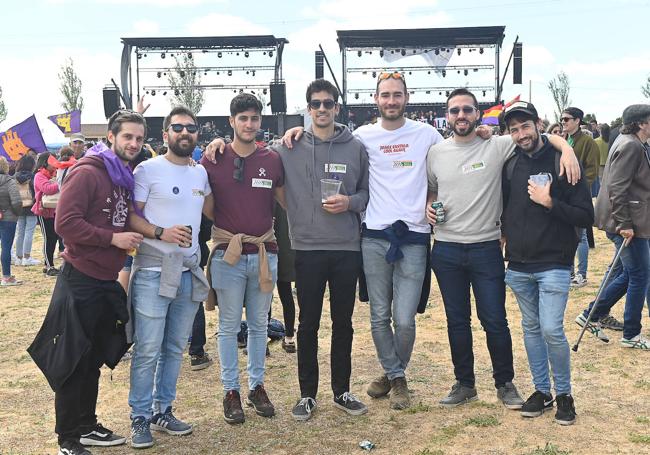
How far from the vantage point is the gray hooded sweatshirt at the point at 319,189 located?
4285mm

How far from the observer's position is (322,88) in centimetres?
430

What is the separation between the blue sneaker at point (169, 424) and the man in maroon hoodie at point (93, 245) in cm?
50

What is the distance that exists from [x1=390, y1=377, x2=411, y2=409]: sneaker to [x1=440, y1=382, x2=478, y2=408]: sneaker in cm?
25

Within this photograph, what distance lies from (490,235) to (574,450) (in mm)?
1406

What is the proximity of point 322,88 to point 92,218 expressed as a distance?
170 centimetres

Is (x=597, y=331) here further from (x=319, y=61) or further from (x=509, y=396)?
(x=319, y=61)

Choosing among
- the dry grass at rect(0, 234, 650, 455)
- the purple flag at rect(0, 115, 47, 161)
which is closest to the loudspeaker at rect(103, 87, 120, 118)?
the purple flag at rect(0, 115, 47, 161)

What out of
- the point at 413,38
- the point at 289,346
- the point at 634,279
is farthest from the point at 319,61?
the point at 634,279

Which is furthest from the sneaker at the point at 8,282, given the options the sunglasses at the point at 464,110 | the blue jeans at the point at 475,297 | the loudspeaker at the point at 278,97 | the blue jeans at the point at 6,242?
the loudspeaker at the point at 278,97

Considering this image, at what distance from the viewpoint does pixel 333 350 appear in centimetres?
448

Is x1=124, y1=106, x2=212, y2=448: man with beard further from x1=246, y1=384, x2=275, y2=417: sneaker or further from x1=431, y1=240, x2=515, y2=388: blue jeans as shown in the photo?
x1=431, y1=240, x2=515, y2=388: blue jeans

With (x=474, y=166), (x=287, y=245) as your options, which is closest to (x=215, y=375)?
(x=287, y=245)

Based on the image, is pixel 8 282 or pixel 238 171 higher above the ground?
pixel 238 171

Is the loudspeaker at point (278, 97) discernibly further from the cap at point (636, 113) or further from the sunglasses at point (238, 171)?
the sunglasses at point (238, 171)
